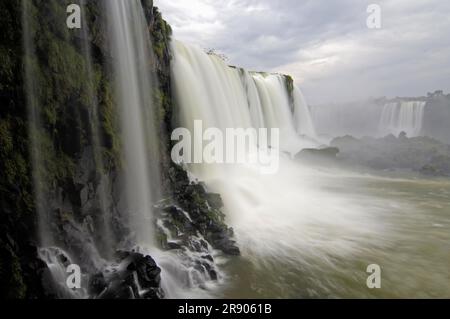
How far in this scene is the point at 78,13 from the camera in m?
6.44

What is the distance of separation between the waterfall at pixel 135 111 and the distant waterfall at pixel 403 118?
42.2 meters

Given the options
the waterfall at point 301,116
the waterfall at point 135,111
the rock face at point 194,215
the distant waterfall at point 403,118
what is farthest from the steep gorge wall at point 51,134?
the distant waterfall at point 403,118

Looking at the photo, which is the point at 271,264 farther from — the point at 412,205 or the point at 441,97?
the point at 441,97

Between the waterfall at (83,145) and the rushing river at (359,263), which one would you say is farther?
the rushing river at (359,263)

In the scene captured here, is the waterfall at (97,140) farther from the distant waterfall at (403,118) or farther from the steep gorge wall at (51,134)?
the distant waterfall at (403,118)

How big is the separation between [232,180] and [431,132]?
128 feet

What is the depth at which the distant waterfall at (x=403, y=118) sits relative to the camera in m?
42.3

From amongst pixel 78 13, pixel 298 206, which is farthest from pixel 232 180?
pixel 78 13

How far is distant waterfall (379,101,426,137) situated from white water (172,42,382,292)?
28.3 meters

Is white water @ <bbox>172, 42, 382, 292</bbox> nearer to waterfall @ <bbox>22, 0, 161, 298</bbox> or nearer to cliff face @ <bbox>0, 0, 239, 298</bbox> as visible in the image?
cliff face @ <bbox>0, 0, 239, 298</bbox>

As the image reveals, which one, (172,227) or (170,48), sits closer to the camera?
(172,227)

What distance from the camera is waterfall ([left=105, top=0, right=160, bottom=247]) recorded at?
312 inches

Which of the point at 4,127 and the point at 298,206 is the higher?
the point at 4,127

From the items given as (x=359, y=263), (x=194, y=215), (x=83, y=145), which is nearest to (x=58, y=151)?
(x=83, y=145)
